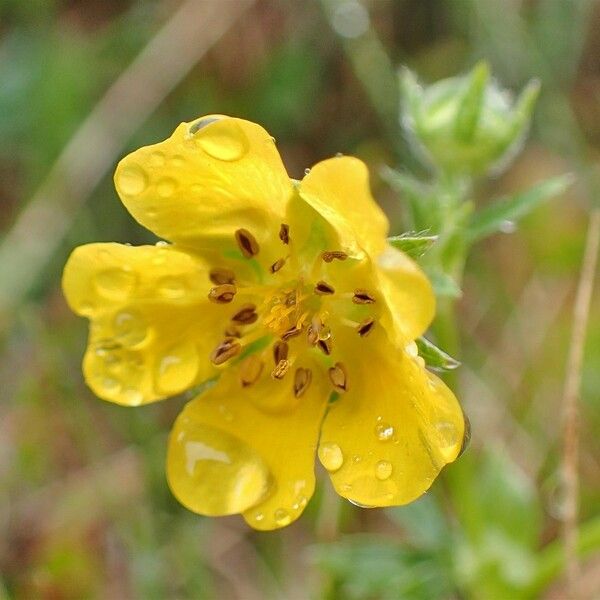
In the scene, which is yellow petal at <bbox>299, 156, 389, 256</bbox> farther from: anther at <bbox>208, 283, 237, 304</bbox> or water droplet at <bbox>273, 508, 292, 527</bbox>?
water droplet at <bbox>273, 508, 292, 527</bbox>

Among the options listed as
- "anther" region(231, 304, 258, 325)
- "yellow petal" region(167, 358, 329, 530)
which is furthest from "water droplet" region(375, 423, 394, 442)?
"anther" region(231, 304, 258, 325)

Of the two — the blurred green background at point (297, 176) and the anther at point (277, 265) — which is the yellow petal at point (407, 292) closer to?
the anther at point (277, 265)

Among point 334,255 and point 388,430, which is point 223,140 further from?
point 388,430

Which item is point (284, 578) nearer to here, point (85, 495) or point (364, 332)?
point (85, 495)

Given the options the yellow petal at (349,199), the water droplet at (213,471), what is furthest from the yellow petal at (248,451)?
the yellow petal at (349,199)

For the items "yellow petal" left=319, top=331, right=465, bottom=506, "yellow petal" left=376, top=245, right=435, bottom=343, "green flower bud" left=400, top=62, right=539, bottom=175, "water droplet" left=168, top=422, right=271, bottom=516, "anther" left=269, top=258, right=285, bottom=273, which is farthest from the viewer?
"green flower bud" left=400, top=62, right=539, bottom=175

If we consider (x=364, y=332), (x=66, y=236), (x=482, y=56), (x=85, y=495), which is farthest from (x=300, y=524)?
(x=482, y=56)

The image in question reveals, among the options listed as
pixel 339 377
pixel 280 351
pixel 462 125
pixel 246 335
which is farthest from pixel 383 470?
pixel 462 125
